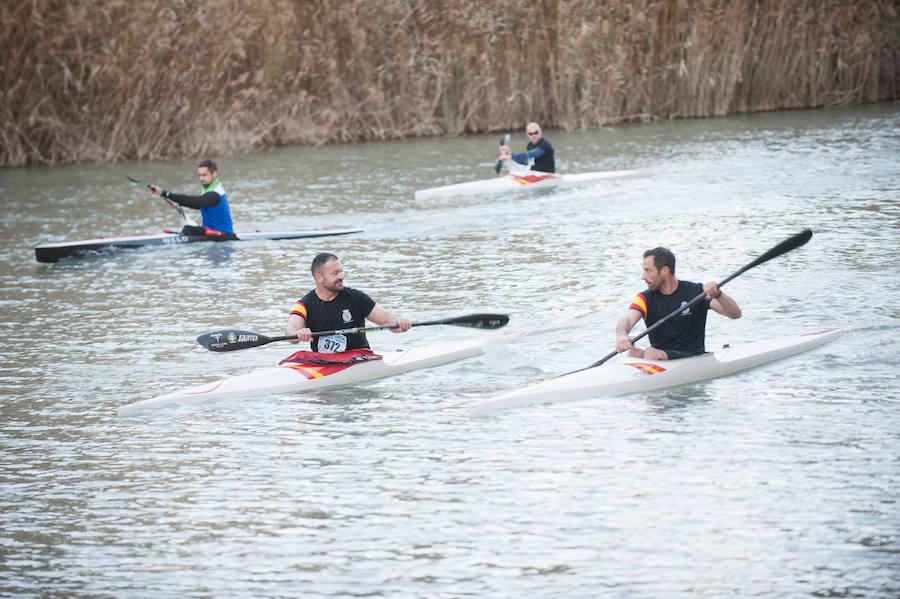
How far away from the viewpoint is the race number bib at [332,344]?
771cm

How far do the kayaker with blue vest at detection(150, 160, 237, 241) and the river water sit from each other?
244 millimetres

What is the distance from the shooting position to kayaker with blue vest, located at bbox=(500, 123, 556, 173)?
52.5 feet

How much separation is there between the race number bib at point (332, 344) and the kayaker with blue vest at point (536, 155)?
8.60m

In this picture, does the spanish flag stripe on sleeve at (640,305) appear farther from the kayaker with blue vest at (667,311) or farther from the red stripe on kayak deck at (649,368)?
the red stripe on kayak deck at (649,368)

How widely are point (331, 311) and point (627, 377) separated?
2072mm

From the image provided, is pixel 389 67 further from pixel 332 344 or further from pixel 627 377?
pixel 627 377

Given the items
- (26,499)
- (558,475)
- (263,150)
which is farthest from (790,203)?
(263,150)

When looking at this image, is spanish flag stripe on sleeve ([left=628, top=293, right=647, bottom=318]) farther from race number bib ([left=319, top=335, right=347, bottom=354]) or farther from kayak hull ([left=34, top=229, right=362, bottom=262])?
kayak hull ([left=34, top=229, right=362, bottom=262])

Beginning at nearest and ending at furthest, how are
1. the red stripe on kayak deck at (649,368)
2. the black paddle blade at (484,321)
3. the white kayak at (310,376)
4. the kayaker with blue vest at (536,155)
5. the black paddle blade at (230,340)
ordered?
the red stripe on kayak deck at (649,368) < the white kayak at (310,376) < the black paddle blade at (230,340) < the black paddle blade at (484,321) < the kayaker with blue vest at (536,155)

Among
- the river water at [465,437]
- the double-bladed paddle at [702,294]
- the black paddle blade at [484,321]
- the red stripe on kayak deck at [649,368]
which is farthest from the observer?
the black paddle blade at [484,321]

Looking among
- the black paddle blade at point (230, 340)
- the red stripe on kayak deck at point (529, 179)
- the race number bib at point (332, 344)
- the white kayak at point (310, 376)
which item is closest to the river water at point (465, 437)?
the white kayak at point (310, 376)

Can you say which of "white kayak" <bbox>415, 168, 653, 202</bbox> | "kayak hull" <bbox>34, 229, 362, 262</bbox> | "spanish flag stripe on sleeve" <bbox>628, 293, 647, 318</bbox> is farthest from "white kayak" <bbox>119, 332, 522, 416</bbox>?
"white kayak" <bbox>415, 168, 653, 202</bbox>

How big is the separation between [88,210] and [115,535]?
1209 centimetres

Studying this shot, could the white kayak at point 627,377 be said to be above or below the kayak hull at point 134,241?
below
